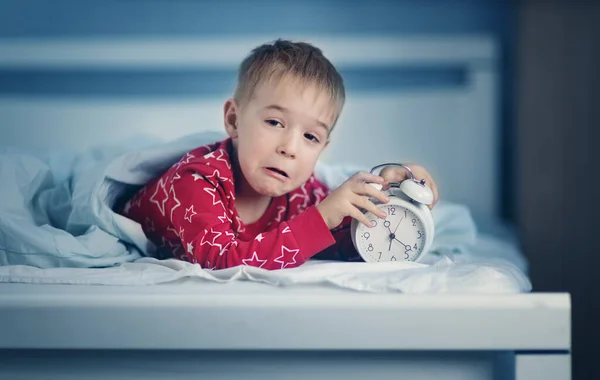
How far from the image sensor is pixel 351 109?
217 centimetres

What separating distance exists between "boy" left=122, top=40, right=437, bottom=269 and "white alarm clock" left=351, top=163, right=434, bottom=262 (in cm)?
2

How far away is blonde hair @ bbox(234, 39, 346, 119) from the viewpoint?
1.10 metres

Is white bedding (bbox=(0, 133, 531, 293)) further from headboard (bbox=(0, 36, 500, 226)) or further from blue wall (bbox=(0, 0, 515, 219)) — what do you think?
blue wall (bbox=(0, 0, 515, 219))

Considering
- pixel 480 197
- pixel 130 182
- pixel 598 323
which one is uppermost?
pixel 480 197

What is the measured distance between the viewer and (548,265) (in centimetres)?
189

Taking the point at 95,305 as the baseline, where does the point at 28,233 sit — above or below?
above

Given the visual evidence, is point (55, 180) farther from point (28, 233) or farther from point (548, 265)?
point (548, 265)

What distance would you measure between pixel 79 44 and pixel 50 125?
27 centimetres

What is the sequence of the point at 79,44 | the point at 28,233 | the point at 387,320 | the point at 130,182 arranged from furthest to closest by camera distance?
the point at 79,44, the point at 130,182, the point at 28,233, the point at 387,320

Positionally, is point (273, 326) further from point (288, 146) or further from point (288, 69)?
point (288, 69)

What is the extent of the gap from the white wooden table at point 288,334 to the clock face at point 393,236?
0.21m

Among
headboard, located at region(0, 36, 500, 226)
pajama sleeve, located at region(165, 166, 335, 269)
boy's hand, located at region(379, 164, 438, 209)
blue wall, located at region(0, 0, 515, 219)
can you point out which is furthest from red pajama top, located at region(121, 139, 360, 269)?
blue wall, located at region(0, 0, 515, 219)

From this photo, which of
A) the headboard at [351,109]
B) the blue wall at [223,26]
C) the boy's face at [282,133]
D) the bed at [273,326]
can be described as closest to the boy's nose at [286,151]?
the boy's face at [282,133]

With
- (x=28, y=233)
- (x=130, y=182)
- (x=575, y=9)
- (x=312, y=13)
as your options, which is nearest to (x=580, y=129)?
(x=575, y=9)
